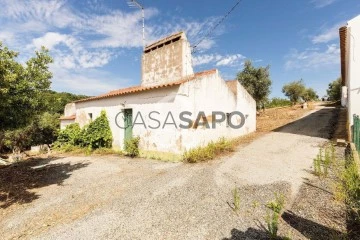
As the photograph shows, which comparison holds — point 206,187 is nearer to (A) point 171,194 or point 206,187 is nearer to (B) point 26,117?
(A) point 171,194

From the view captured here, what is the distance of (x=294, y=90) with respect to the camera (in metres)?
41.6

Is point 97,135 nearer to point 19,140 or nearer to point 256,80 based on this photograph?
point 19,140

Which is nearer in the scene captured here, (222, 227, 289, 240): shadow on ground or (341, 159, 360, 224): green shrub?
(222, 227, 289, 240): shadow on ground

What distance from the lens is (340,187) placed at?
5613mm

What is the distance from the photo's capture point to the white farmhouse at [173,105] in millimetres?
10117

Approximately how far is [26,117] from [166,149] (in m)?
5.39

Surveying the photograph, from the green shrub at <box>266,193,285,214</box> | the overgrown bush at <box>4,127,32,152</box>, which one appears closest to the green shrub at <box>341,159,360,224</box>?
the green shrub at <box>266,193,285,214</box>

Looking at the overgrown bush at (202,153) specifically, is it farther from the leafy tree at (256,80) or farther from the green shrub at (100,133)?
the leafy tree at (256,80)

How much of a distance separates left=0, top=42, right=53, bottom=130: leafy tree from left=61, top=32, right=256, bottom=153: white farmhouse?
462 centimetres

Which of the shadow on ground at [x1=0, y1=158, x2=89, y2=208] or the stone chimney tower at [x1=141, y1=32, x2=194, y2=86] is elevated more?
the stone chimney tower at [x1=141, y1=32, x2=194, y2=86]

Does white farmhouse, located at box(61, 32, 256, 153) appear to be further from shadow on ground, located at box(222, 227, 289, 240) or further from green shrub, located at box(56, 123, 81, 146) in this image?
shadow on ground, located at box(222, 227, 289, 240)

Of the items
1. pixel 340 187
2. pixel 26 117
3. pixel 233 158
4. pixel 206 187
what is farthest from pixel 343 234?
pixel 26 117

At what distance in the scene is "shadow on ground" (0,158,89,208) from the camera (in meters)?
6.78

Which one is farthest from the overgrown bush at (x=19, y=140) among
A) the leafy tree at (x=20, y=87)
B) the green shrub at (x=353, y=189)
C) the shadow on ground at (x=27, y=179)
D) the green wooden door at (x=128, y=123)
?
the green shrub at (x=353, y=189)
